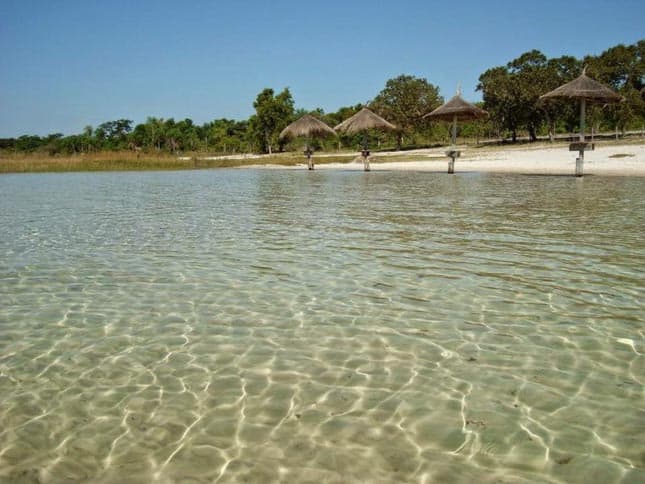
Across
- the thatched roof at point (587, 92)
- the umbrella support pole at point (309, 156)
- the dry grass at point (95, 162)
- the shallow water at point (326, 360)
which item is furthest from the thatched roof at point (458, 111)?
the shallow water at point (326, 360)

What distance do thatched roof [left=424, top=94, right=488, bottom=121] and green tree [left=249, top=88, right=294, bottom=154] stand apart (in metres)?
35.0

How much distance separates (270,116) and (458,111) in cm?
3780

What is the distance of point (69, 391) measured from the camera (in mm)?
3014

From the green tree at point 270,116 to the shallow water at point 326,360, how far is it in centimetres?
5363

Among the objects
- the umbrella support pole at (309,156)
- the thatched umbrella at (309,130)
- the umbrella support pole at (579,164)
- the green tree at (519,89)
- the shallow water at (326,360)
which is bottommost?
the shallow water at (326,360)

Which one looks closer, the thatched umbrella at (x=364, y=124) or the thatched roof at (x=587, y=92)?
the thatched roof at (x=587, y=92)

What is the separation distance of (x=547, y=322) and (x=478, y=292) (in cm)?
88

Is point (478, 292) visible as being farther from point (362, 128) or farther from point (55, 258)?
point (362, 128)

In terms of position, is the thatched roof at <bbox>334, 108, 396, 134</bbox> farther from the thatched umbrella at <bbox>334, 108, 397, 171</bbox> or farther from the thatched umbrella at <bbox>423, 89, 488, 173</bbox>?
the thatched umbrella at <bbox>423, 89, 488, 173</bbox>

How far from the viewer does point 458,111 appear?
81.4 ft

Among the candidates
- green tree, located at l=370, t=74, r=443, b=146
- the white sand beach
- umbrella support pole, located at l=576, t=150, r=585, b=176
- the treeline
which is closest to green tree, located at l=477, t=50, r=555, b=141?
the treeline

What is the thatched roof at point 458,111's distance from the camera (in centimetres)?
2478

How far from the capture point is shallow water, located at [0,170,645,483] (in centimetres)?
237

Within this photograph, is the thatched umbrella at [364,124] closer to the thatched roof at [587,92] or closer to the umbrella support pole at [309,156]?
the umbrella support pole at [309,156]
